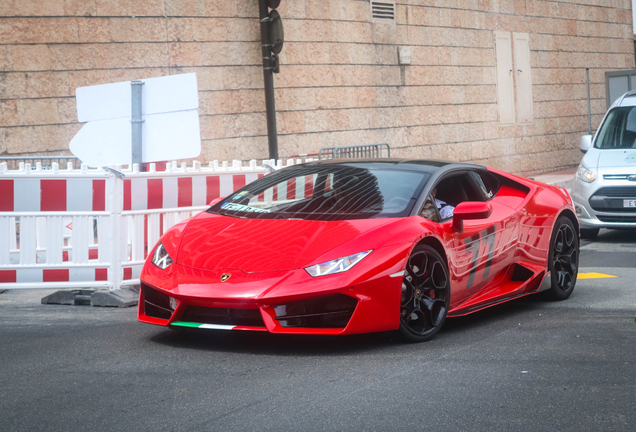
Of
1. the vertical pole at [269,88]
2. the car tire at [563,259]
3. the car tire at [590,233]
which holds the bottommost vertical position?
the car tire at [563,259]

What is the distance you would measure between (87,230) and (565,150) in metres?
18.3

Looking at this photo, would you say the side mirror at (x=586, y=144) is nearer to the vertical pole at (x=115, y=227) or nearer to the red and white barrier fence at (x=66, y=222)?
the red and white barrier fence at (x=66, y=222)

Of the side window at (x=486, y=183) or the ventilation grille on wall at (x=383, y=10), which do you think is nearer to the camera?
the side window at (x=486, y=183)

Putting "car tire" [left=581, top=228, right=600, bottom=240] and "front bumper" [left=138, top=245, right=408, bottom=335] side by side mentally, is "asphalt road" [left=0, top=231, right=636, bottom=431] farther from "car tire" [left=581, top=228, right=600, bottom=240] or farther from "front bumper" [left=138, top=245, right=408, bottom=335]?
"car tire" [left=581, top=228, right=600, bottom=240]

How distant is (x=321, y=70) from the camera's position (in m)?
15.8

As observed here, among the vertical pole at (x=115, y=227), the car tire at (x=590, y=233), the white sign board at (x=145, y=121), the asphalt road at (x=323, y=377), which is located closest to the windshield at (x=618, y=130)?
the car tire at (x=590, y=233)

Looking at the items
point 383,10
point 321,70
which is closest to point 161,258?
point 321,70

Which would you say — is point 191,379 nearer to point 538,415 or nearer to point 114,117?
point 538,415

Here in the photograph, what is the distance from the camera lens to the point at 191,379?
14.0ft

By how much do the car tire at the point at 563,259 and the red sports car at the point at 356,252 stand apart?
0.04 meters

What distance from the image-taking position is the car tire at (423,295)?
499 centimetres

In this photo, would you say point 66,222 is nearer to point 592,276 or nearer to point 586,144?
point 592,276

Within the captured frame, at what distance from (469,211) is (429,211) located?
26 cm

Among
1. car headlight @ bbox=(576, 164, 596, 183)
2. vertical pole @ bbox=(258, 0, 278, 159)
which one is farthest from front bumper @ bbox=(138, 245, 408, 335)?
vertical pole @ bbox=(258, 0, 278, 159)
